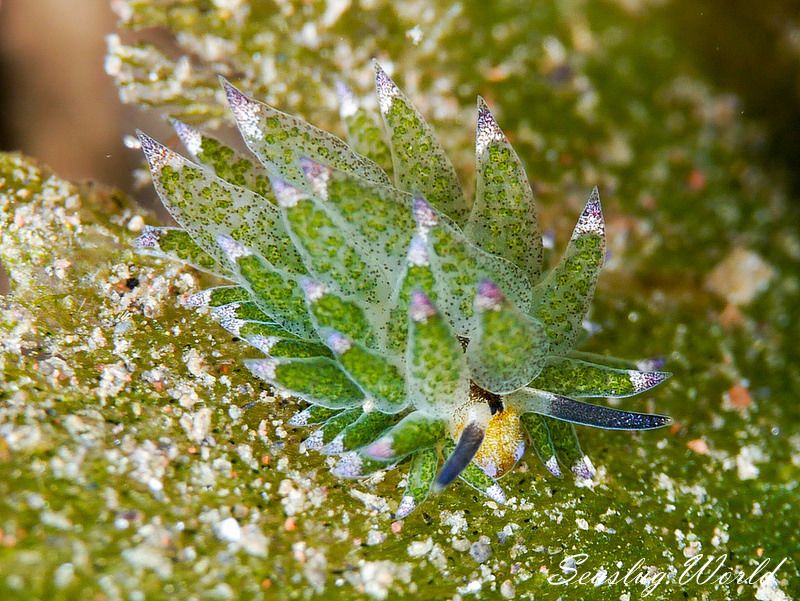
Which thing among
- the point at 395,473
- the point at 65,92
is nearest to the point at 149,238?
the point at 395,473

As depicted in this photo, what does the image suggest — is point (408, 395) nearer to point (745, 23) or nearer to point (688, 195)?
point (688, 195)

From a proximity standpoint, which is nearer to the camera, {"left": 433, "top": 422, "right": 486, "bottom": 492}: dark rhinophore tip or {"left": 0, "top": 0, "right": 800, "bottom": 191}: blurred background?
{"left": 433, "top": 422, "right": 486, "bottom": 492}: dark rhinophore tip

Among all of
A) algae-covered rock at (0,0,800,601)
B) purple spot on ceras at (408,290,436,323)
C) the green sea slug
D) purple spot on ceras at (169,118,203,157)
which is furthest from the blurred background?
purple spot on ceras at (408,290,436,323)

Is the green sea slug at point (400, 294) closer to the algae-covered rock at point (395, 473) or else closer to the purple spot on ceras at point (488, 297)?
the purple spot on ceras at point (488, 297)

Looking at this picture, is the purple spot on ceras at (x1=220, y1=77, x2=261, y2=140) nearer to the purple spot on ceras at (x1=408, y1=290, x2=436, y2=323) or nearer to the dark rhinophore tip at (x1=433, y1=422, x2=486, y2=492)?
the purple spot on ceras at (x1=408, y1=290, x2=436, y2=323)

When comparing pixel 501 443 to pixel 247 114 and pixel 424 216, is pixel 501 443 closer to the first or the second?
pixel 424 216

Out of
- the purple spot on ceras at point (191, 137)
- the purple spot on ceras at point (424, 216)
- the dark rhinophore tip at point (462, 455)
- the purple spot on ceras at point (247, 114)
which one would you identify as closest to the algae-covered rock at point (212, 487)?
the dark rhinophore tip at point (462, 455)

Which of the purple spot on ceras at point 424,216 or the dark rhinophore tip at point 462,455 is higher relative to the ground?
the purple spot on ceras at point 424,216

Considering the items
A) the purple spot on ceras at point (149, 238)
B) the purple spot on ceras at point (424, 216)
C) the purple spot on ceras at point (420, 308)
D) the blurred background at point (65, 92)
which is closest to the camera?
the purple spot on ceras at point (420, 308)
